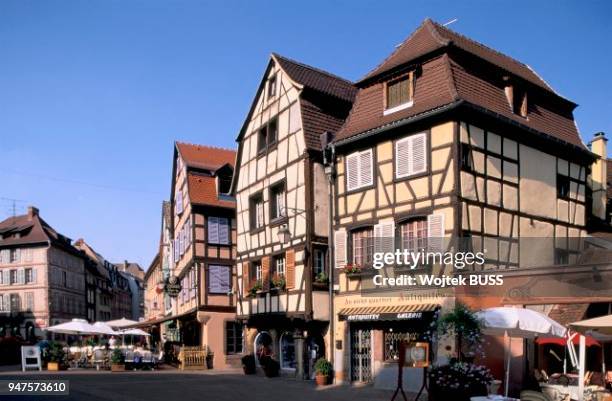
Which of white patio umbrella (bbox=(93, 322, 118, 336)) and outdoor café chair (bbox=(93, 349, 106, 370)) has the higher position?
white patio umbrella (bbox=(93, 322, 118, 336))

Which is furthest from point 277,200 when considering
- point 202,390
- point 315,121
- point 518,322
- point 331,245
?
point 518,322

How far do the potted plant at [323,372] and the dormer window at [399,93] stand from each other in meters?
7.69

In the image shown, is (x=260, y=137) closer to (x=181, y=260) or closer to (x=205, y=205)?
(x=205, y=205)

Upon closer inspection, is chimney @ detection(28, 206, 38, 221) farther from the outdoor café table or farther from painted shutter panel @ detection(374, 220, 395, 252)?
the outdoor café table

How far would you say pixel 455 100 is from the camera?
16.8 m

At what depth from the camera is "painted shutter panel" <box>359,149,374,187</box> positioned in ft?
64.0

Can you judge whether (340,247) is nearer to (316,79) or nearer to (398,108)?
(398,108)

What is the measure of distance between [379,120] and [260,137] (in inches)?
265

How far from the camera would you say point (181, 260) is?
112ft

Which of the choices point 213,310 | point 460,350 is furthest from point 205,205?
point 460,350

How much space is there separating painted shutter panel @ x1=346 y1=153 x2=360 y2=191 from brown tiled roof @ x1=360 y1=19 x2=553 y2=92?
2441 millimetres

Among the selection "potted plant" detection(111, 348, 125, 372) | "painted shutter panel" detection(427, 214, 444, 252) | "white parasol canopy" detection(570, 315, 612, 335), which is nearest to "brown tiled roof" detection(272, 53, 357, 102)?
"painted shutter panel" detection(427, 214, 444, 252)

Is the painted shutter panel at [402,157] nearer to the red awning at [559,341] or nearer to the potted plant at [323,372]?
the red awning at [559,341]

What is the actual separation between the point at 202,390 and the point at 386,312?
5.36 m
